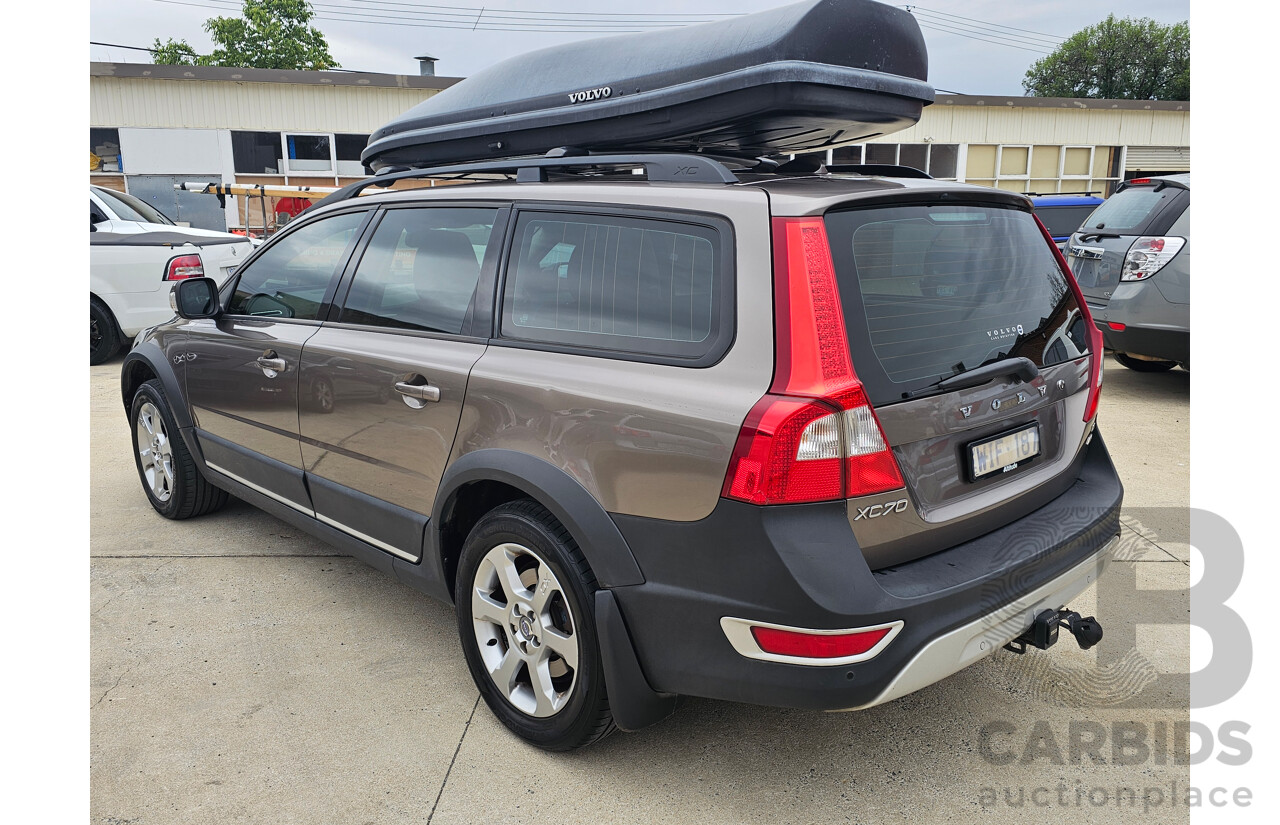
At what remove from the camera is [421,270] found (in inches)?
122

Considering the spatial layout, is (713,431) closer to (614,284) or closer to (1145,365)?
(614,284)

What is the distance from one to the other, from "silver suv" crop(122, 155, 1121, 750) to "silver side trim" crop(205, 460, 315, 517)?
1.34 feet

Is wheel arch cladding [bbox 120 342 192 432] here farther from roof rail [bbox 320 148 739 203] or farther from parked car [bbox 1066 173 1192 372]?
parked car [bbox 1066 173 1192 372]

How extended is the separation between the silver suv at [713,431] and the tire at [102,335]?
6.98 metres

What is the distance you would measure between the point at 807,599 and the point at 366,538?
188 cm

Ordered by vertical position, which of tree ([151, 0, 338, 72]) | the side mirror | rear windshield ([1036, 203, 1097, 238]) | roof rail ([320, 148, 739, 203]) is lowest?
the side mirror

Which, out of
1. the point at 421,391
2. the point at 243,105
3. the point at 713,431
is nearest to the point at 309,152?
the point at 243,105

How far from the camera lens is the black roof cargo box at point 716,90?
281cm

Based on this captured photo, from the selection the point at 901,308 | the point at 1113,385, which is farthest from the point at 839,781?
the point at 1113,385

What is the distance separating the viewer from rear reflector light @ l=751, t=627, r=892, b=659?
2.02 metres

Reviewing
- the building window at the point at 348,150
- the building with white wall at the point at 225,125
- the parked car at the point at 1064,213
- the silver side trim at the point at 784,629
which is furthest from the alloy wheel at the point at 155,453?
the building window at the point at 348,150

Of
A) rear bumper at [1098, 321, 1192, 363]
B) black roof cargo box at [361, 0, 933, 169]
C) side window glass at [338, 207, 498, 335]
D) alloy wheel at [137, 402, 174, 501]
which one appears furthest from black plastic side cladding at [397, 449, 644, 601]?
rear bumper at [1098, 321, 1192, 363]

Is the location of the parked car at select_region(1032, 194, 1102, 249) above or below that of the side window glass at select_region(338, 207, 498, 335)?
above

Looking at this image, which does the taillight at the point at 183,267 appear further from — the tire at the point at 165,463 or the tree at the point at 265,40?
the tree at the point at 265,40
